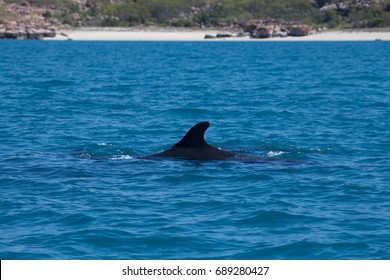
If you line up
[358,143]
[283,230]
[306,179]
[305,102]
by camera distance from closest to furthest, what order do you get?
[283,230]
[306,179]
[358,143]
[305,102]

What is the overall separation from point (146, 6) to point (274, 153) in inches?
5171

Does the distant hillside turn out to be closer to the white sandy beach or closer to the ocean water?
the white sandy beach

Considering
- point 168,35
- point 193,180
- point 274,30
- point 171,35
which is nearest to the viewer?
point 193,180

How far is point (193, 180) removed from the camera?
1670 centimetres

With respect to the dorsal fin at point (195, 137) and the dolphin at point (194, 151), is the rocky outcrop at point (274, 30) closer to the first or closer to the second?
the dolphin at point (194, 151)

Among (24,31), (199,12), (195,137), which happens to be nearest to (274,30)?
(199,12)

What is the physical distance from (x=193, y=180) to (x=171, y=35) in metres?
110

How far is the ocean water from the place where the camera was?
1262cm

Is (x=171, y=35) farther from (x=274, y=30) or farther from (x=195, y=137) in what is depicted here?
(x=195, y=137)

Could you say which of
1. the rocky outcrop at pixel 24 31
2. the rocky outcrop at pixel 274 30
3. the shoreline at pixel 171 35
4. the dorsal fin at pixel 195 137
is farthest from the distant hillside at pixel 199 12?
the dorsal fin at pixel 195 137

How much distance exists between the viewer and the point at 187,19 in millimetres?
141750

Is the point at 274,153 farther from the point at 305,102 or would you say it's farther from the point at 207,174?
the point at 305,102
